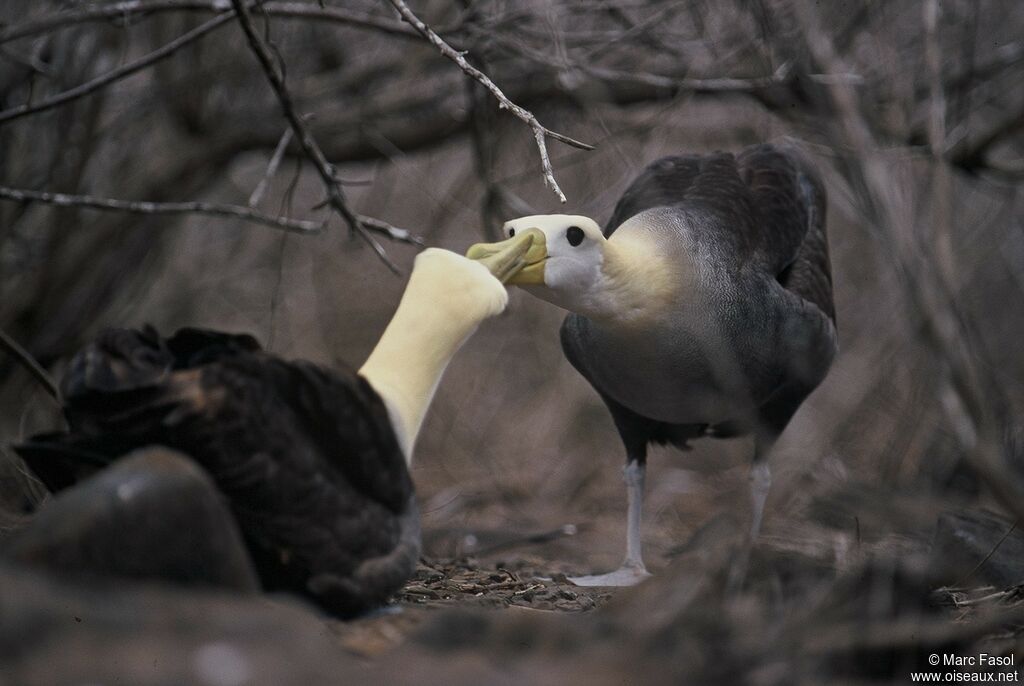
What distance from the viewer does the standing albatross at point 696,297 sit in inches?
168

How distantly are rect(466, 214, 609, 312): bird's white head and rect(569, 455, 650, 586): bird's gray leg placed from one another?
50.9 inches

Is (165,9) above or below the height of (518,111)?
above

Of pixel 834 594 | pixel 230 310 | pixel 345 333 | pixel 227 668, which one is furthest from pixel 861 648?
pixel 230 310

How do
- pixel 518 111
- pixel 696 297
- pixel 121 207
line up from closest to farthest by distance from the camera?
pixel 518 111
pixel 696 297
pixel 121 207

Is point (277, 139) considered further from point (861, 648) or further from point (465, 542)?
point (861, 648)

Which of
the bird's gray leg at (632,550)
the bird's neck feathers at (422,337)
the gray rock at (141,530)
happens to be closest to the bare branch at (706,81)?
the bird's gray leg at (632,550)

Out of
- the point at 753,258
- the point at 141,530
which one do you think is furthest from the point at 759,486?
the point at 141,530

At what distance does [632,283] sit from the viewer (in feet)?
14.2

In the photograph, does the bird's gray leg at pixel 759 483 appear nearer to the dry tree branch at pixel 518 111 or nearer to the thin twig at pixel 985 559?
the thin twig at pixel 985 559

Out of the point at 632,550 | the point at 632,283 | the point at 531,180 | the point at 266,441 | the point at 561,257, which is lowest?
the point at 632,550

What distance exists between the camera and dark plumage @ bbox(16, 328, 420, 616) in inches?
112

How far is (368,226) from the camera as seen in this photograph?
16.5ft

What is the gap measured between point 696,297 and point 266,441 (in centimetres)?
212

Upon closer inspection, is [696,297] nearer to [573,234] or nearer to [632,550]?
[573,234]
